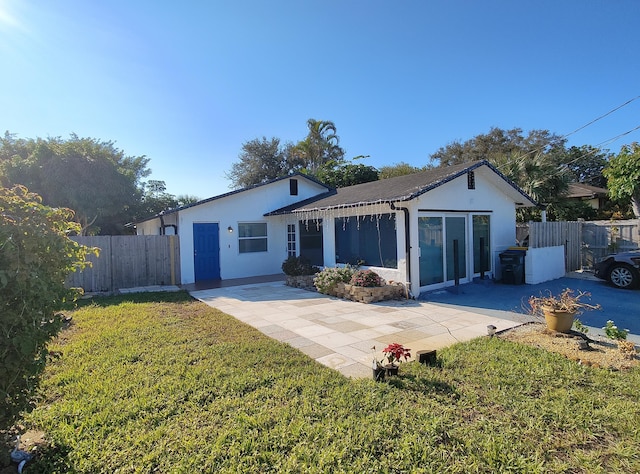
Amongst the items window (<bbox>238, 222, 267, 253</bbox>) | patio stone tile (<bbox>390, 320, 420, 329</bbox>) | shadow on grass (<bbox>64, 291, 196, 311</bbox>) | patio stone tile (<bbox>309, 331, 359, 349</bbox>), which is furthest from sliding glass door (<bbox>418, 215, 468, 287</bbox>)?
window (<bbox>238, 222, 267, 253</bbox>)

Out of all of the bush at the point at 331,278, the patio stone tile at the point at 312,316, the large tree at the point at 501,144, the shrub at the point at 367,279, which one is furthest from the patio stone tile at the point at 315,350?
the large tree at the point at 501,144

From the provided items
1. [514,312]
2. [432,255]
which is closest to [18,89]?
[432,255]

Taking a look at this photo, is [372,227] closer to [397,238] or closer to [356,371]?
[397,238]

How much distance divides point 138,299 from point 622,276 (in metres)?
13.9

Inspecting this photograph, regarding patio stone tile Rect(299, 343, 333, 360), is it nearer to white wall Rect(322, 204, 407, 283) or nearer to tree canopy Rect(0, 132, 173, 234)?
white wall Rect(322, 204, 407, 283)

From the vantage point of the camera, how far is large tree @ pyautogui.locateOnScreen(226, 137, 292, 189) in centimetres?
3209

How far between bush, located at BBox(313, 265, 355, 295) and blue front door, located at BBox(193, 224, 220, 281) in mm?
5037

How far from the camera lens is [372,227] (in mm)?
10211

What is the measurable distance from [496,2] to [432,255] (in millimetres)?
7547

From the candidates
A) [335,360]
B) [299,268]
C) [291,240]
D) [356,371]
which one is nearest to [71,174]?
[291,240]

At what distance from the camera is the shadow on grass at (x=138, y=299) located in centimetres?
928

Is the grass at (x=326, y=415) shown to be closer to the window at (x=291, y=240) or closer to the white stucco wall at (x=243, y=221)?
the white stucco wall at (x=243, y=221)

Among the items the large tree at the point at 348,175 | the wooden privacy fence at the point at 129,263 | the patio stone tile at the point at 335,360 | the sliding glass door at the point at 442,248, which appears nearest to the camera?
the patio stone tile at the point at 335,360

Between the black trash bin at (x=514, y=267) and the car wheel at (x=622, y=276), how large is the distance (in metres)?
2.32
